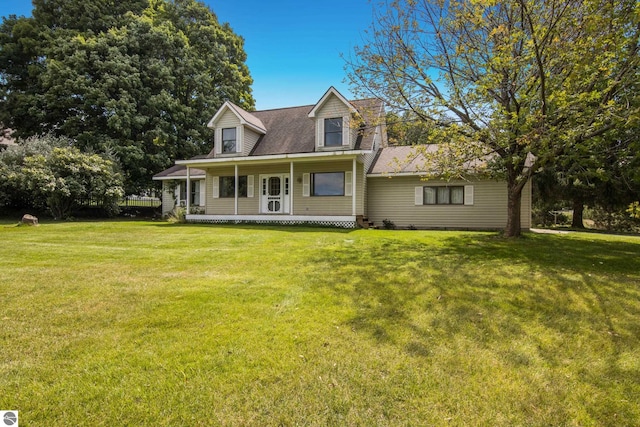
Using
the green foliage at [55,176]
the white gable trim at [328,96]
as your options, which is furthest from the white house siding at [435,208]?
the green foliage at [55,176]

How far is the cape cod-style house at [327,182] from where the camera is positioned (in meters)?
14.6

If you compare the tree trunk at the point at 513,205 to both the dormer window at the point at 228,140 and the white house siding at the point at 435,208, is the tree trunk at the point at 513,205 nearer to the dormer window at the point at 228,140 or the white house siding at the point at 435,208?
the white house siding at the point at 435,208

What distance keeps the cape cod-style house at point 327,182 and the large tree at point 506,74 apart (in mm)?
3885

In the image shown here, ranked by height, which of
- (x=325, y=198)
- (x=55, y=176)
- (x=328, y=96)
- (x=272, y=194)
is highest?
(x=328, y=96)

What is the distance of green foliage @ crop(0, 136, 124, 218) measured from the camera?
16188mm

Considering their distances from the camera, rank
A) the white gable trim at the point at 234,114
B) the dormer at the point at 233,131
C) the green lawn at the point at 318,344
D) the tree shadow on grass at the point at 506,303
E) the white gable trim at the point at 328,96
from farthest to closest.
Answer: the dormer at the point at 233,131
the white gable trim at the point at 234,114
the white gable trim at the point at 328,96
the tree shadow on grass at the point at 506,303
the green lawn at the point at 318,344

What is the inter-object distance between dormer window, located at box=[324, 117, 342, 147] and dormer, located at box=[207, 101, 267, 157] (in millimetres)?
4236

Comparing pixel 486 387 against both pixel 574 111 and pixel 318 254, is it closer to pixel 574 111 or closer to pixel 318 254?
pixel 318 254

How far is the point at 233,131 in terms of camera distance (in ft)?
57.1

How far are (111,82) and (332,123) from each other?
594 inches

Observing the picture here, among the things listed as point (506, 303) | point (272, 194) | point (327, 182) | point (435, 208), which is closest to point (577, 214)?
point (435, 208)

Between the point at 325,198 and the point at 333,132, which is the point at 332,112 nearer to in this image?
the point at 333,132

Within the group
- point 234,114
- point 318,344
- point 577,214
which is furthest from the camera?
point 577,214

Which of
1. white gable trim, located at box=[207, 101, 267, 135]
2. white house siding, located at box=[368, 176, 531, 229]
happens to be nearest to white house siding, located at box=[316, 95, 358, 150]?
white house siding, located at box=[368, 176, 531, 229]
